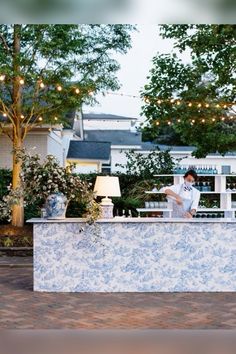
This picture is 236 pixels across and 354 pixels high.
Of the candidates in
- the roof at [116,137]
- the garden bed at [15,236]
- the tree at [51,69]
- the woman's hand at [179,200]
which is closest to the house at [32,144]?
the tree at [51,69]

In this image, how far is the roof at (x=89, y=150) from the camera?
77.9 feet

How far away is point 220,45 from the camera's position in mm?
14422

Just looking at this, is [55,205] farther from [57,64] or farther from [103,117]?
[103,117]

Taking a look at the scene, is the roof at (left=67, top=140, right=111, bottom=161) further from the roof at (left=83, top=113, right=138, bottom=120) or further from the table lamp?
the table lamp

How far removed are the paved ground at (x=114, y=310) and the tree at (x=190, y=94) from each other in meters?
8.10

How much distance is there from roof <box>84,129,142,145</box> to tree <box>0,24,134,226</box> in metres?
16.3

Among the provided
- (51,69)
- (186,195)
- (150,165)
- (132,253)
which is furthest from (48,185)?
(150,165)

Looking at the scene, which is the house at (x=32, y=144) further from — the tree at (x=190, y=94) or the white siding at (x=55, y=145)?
the tree at (x=190, y=94)

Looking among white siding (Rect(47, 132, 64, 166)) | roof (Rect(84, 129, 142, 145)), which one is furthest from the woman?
roof (Rect(84, 129, 142, 145))

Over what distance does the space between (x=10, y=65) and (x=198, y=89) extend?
5259 mm

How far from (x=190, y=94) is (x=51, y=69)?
13.3 ft

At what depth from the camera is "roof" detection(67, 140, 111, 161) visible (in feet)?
77.9

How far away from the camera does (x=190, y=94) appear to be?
1548 cm
